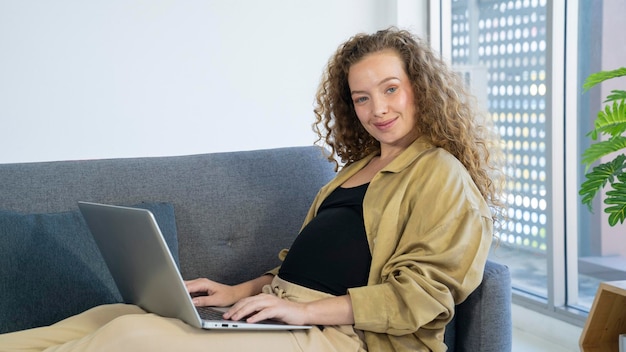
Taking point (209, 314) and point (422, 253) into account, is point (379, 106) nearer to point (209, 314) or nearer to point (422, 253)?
point (422, 253)

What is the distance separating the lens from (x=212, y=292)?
2.09m

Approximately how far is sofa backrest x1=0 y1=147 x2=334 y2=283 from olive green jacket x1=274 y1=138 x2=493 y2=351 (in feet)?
1.72

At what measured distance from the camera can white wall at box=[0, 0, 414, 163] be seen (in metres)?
3.60

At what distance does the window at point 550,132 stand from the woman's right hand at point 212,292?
5.89 ft

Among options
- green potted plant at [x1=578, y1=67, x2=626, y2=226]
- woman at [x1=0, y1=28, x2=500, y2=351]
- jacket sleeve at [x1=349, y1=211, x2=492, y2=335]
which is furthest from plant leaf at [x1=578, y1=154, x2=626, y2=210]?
jacket sleeve at [x1=349, y1=211, x2=492, y2=335]

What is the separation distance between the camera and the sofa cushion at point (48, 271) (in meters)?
1.94

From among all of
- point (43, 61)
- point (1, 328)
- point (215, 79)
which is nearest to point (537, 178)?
point (215, 79)

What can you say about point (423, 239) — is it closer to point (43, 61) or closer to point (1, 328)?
point (1, 328)

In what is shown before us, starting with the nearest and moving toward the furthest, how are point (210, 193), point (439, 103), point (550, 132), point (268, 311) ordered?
point (268, 311) → point (439, 103) → point (210, 193) → point (550, 132)

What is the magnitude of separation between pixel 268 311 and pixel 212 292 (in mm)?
416

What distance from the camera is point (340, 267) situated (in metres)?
1.88

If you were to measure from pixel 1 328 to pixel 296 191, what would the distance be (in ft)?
2.94

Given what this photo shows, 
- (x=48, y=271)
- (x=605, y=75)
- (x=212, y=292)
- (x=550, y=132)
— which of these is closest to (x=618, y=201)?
(x=605, y=75)

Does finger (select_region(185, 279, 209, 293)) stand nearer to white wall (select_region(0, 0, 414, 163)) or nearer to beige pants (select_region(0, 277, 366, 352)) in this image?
beige pants (select_region(0, 277, 366, 352))
